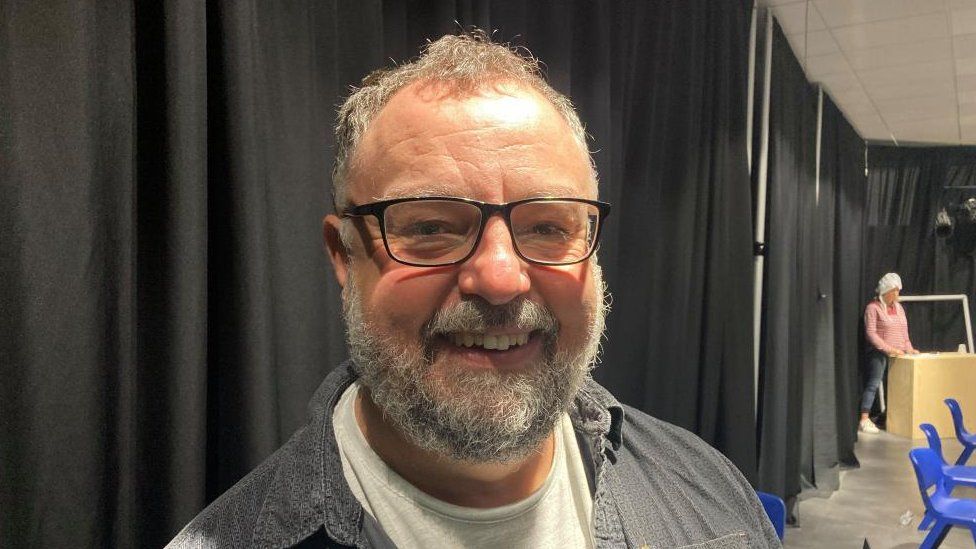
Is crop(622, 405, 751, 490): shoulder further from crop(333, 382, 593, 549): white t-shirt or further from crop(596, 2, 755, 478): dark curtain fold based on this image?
crop(596, 2, 755, 478): dark curtain fold

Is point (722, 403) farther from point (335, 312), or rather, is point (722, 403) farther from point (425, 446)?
point (425, 446)

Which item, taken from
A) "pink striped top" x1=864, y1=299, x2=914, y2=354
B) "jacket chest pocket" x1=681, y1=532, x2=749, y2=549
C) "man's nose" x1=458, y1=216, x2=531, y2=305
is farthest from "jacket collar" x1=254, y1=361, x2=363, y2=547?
"pink striped top" x1=864, y1=299, x2=914, y2=354

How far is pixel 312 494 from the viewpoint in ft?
2.40

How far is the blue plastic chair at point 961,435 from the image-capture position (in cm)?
149

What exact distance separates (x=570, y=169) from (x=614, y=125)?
4.70 ft

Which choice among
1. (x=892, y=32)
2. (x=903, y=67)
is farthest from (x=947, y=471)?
(x=892, y=32)

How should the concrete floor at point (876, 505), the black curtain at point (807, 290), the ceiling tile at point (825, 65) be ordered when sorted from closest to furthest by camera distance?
the concrete floor at point (876, 505) → the black curtain at point (807, 290) → the ceiling tile at point (825, 65)

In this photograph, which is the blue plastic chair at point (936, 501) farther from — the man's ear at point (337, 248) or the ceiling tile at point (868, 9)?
the man's ear at point (337, 248)

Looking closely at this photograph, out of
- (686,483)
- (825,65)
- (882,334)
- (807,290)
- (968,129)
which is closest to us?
(686,483)

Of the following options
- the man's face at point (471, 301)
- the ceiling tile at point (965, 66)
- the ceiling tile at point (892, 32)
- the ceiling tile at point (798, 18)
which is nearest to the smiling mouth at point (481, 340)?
the man's face at point (471, 301)

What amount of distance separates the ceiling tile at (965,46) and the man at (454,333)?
1347mm

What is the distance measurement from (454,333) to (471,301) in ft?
0.16

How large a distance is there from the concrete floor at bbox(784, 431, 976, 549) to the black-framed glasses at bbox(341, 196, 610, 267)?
4.65 ft

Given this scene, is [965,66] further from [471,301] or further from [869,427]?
[471,301]
